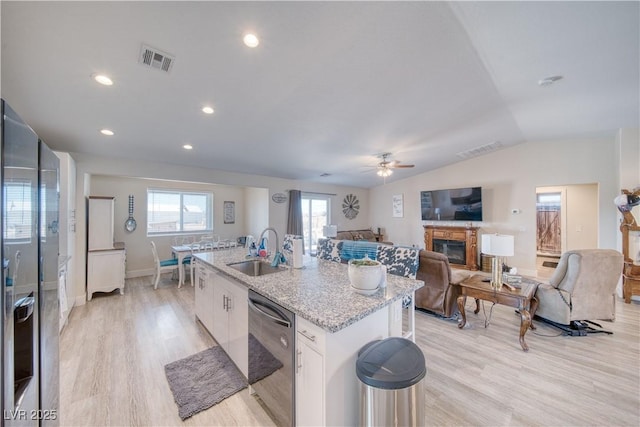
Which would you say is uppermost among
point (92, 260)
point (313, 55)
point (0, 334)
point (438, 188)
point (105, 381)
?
point (313, 55)

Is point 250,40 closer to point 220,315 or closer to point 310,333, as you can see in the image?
point 310,333

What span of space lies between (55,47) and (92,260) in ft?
11.3

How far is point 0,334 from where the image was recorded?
2.48ft

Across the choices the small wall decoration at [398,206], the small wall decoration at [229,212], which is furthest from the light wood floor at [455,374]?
the small wall decoration at [398,206]

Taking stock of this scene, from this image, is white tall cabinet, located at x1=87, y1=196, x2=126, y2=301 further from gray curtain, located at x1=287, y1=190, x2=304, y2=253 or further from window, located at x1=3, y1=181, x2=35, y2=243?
window, located at x1=3, y1=181, x2=35, y2=243

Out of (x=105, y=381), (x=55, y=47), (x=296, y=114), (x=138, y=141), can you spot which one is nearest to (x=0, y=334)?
(x=105, y=381)

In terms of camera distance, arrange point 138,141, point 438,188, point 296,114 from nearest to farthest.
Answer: point 296,114 < point 138,141 < point 438,188

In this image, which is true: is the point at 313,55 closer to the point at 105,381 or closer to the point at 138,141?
the point at 138,141

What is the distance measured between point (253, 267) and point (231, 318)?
594 millimetres

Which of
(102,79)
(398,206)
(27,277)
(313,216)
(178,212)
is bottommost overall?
(27,277)

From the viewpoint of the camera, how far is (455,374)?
2111 mm

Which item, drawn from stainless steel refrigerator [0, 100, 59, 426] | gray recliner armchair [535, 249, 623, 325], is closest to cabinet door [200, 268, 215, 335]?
stainless steel refrigerator [0, 100, 59, 426]

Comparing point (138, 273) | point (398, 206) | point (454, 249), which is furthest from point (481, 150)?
point (138, 273)

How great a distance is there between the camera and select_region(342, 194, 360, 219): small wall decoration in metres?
7.93
